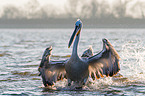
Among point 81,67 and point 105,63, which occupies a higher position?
point 105,63

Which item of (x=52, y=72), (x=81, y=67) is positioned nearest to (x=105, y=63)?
(x=81, y=67)

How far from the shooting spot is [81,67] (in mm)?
11891

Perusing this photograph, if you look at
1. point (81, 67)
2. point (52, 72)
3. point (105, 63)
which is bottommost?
point (52, 72)

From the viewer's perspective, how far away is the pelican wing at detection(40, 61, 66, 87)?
12.3 metres

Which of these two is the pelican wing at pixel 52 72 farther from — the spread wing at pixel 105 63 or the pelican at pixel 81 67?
the spread wing at pixel 105 63

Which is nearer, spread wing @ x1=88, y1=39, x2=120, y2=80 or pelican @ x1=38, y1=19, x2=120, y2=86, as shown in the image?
pelican @ x1=38, y1=19, x2=120, y2=86

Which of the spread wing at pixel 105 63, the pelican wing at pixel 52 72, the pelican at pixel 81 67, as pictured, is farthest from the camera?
the pelican wing at pixel 52 72

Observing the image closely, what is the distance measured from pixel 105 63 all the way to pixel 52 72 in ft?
7.31

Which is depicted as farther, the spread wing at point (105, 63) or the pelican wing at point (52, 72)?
the pelican wing at point (52, 72)

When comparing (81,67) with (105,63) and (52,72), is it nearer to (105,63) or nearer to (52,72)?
(105,63)

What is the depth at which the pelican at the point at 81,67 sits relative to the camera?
11812 mm

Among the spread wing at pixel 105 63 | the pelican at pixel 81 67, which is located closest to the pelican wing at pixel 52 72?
the pelican at pixel 81 67

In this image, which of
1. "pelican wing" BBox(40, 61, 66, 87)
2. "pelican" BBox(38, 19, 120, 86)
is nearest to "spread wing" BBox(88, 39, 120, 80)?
"pelican" BBox(38, 19, 120, 86)

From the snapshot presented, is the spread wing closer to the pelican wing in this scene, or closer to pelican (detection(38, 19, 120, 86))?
pelican (detection(38, 19, 120, 86))
